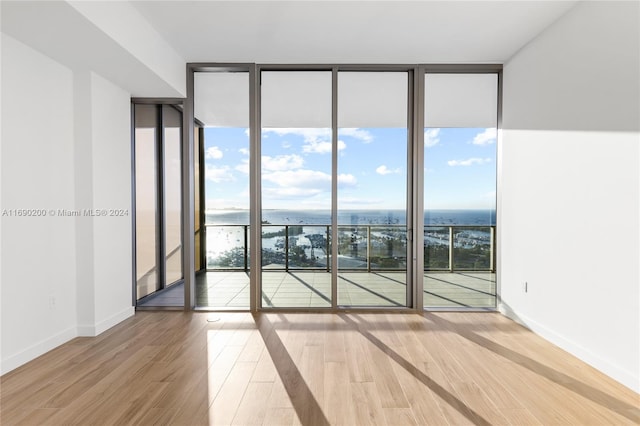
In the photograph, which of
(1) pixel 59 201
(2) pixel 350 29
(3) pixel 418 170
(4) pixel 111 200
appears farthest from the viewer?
(3) pixel 418 170

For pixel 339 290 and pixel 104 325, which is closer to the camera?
pixel 104 325

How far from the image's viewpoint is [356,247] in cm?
407

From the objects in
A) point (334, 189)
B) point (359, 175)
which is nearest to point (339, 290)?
point (334, 189)

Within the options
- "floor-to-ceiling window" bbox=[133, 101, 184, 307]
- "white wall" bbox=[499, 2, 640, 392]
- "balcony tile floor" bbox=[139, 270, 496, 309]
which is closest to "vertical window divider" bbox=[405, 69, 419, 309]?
"balcony tile floor" bbox=[139, 270, 496, 309]

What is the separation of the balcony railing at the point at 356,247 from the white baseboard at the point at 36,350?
4.97 ft

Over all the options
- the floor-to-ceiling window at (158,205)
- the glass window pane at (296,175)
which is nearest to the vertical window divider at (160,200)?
the floor-to-ceiling window at (158,205)

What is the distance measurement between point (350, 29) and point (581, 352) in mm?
3435

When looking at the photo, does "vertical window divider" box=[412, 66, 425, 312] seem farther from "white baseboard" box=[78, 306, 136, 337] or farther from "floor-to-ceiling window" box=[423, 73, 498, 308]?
"white baseboard" box=[78, 306, 136, 337]

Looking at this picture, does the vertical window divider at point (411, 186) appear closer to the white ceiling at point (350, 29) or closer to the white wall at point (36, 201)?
the white ceiling at point (350, 29)

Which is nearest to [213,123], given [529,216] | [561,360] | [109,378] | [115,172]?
[115,172]

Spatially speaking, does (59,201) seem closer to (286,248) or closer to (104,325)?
(104,325)

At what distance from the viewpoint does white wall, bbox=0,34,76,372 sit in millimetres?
2580

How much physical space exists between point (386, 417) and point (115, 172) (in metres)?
3.47

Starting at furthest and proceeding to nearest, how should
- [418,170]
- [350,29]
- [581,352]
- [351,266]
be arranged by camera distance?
[351,266]
[418,170]
[350,29]
[581,352]
